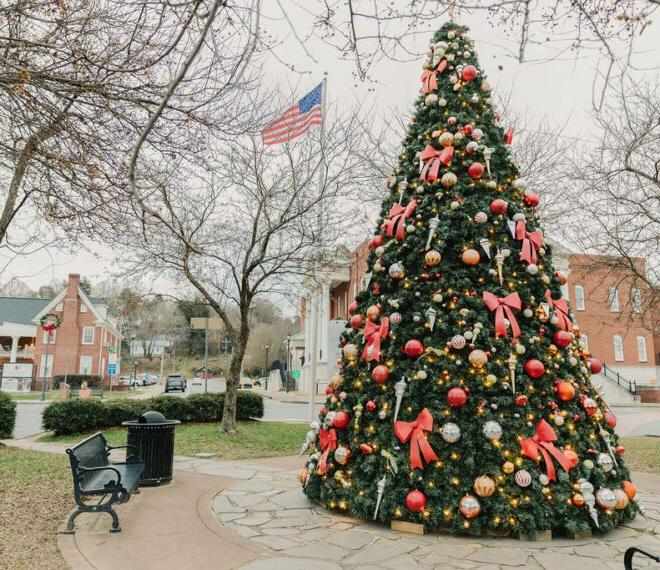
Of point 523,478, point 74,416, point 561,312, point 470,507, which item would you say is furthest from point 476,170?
point 74,416

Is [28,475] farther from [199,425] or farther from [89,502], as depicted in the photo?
[199,425]

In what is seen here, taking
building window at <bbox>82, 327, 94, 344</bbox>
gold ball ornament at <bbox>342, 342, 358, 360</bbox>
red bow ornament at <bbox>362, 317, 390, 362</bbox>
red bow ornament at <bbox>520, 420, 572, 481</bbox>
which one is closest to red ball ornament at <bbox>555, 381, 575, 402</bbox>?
red bow ornament at <bbox>520, 420, 572, 481</bbox>

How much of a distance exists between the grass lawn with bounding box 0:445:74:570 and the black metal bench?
322 mm

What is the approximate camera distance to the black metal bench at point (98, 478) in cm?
505

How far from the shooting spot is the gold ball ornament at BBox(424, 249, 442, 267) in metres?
5.66

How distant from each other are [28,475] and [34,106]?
565cm

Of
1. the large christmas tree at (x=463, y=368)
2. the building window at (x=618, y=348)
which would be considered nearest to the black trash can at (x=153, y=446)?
the large christmas tree at (x=463, y=368)

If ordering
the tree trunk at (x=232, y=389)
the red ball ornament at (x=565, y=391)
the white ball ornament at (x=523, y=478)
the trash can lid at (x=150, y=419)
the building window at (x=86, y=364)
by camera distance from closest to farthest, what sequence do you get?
1. the white ball ornament at (x=523, y=478)
2. the red ball ornament at (x=565, y=391)
3. the trash can lid at (x=150, y=419)
4. the tree trunk at (x=232, y=389)
5. the building window at (x=86, y=364)

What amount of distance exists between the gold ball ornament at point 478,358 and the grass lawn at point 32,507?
4.15 m

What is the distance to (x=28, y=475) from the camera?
7.72 m

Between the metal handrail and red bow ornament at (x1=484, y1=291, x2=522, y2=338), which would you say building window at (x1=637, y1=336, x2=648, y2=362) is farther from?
red bow ornament at (x1=484, y1=291, x2=522, y2=338)

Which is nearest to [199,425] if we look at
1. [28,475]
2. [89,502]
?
[28,475]

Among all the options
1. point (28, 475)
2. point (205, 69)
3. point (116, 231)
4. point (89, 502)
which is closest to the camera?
point (205, 69)

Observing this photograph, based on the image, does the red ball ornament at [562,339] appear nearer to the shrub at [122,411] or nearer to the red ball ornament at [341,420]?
the red ball ornament at [341,420]
